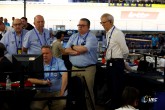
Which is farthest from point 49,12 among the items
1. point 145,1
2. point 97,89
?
point 97,89

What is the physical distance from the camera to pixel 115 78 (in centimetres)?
482

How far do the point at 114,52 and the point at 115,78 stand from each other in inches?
13.9

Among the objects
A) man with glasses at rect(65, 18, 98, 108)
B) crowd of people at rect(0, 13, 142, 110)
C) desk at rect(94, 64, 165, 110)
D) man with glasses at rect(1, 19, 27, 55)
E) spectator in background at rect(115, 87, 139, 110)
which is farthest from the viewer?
man with glasses at rect(1, 19, 27, 55)

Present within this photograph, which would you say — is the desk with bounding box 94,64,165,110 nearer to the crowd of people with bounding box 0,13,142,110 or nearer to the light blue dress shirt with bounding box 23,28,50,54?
the crowd of people with bounding box 0,13,142,110

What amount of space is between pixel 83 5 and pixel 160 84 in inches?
713

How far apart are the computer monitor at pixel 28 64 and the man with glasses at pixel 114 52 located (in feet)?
3.93

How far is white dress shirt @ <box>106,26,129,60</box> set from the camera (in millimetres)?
4727

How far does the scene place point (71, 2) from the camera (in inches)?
880

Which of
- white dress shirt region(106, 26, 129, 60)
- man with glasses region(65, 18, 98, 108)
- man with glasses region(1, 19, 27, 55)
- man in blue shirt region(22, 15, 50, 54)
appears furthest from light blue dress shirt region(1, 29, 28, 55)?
white dress shirt region(106, 26, 129, 60)

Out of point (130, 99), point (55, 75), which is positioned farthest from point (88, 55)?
point (130, 99)

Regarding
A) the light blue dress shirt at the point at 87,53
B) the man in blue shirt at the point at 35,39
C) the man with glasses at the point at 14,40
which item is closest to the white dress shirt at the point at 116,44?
the light blue dress shirt at the point at 87,53

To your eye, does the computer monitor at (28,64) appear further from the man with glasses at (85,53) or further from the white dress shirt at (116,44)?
the white dress shirt at (116,44)

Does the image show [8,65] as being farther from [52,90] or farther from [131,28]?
[131,28]

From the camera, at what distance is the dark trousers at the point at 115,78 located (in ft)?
15.6
